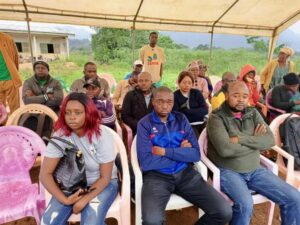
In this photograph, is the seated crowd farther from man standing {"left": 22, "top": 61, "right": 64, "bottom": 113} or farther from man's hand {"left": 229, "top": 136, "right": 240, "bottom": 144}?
man standing {"left": 22, "top": 61, "right": 64, "bottom": 113}

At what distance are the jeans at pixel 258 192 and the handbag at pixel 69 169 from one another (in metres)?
1.14

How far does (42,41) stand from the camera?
1605 cm

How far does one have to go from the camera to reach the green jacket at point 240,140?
1.91 meters

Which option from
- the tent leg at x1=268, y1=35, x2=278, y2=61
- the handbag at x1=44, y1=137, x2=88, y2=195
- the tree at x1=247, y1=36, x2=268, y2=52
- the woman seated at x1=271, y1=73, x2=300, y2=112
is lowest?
the handbag at x1=44, y1=137, x2=88, y2=195

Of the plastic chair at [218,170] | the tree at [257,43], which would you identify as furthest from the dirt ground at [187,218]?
the tree at [257,43]

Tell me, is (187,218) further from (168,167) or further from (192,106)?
(192,106)

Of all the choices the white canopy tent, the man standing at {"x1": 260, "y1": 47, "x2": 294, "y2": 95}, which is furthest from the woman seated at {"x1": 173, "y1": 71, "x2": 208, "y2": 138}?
the man standing at {"x1": 260, "y1": 47, "x2": 294, "y2": 95}

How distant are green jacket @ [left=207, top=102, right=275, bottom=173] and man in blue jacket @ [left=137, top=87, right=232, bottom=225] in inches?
8.0

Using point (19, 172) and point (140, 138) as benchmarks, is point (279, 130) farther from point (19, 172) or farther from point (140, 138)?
point (19, 172)

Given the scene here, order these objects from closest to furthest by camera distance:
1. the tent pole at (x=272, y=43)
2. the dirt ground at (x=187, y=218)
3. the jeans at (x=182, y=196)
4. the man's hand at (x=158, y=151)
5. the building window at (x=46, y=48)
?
the jeans at (x=182, y=196) → the man's hand at (x=158, y=151) → the dirt ground at (x=187, y=218) → the tent pole at (x=272, y=43) → the building window at (x=46, y=48)

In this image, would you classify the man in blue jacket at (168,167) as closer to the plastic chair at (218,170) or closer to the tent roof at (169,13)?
the plastic chair at (218,170)

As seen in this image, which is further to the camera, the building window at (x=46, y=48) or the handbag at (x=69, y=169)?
the building window at (x=46, y=48)

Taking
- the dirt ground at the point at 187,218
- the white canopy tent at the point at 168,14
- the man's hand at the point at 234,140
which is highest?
the white canopy tent at the point at 168,14

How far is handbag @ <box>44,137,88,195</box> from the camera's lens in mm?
1595
